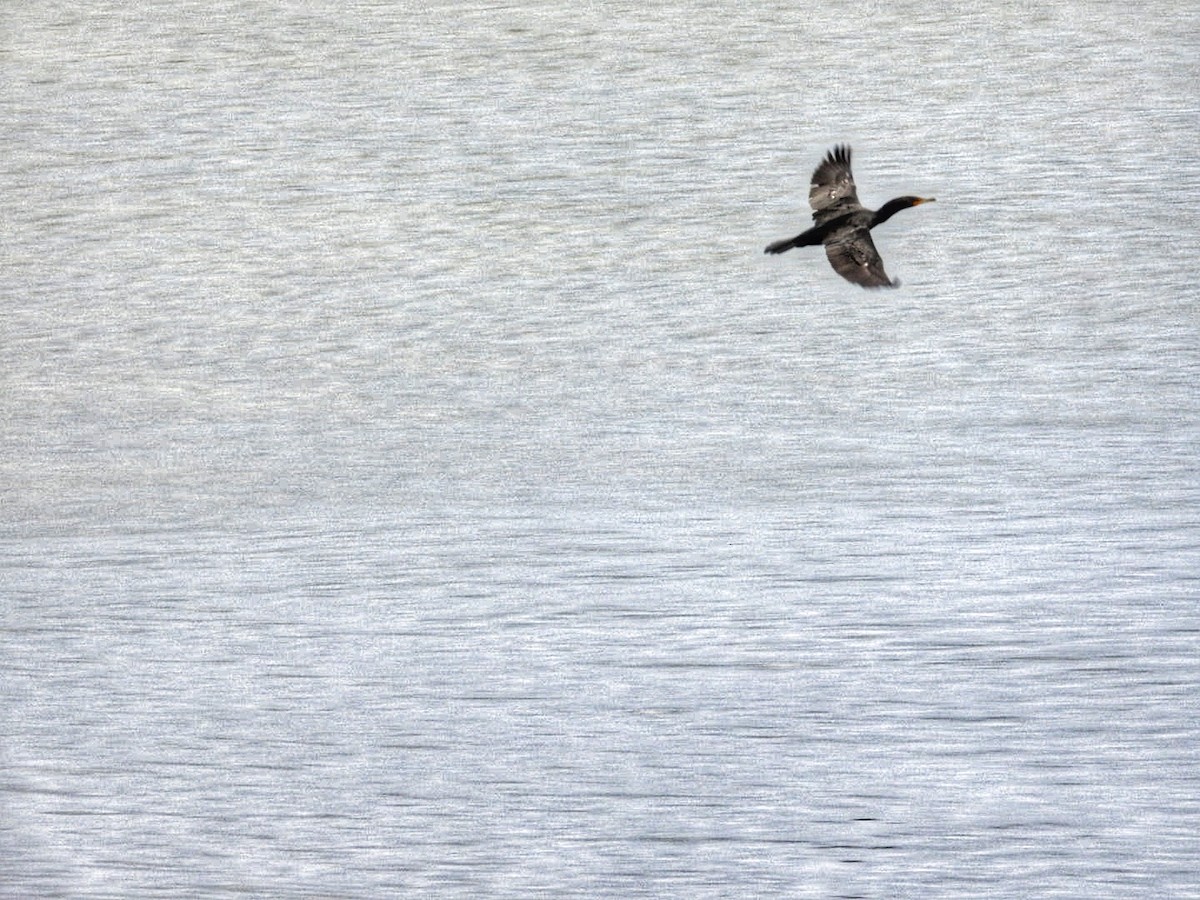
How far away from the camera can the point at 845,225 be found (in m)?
1.20

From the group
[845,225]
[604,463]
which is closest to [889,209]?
[845,225]

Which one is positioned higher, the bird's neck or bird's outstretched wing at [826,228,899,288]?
the bird's neck

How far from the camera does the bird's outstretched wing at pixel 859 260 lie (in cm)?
119

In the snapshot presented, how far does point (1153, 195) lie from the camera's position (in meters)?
1.21

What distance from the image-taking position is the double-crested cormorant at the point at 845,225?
47.1 inches

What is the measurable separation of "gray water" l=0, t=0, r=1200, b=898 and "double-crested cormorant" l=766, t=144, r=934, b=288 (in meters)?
0.02

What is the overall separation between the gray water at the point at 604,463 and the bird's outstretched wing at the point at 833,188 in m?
0.02

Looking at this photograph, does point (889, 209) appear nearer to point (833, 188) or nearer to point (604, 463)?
point (833, 188)

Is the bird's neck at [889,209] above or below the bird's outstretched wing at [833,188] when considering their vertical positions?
below

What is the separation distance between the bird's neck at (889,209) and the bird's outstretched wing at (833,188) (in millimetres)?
18

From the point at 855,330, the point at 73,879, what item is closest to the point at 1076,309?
the point at 855,330

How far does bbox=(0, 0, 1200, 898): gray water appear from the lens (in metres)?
1.15

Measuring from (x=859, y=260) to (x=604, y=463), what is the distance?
0.96 ft

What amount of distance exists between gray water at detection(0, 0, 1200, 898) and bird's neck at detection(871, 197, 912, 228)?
1 centimetres
